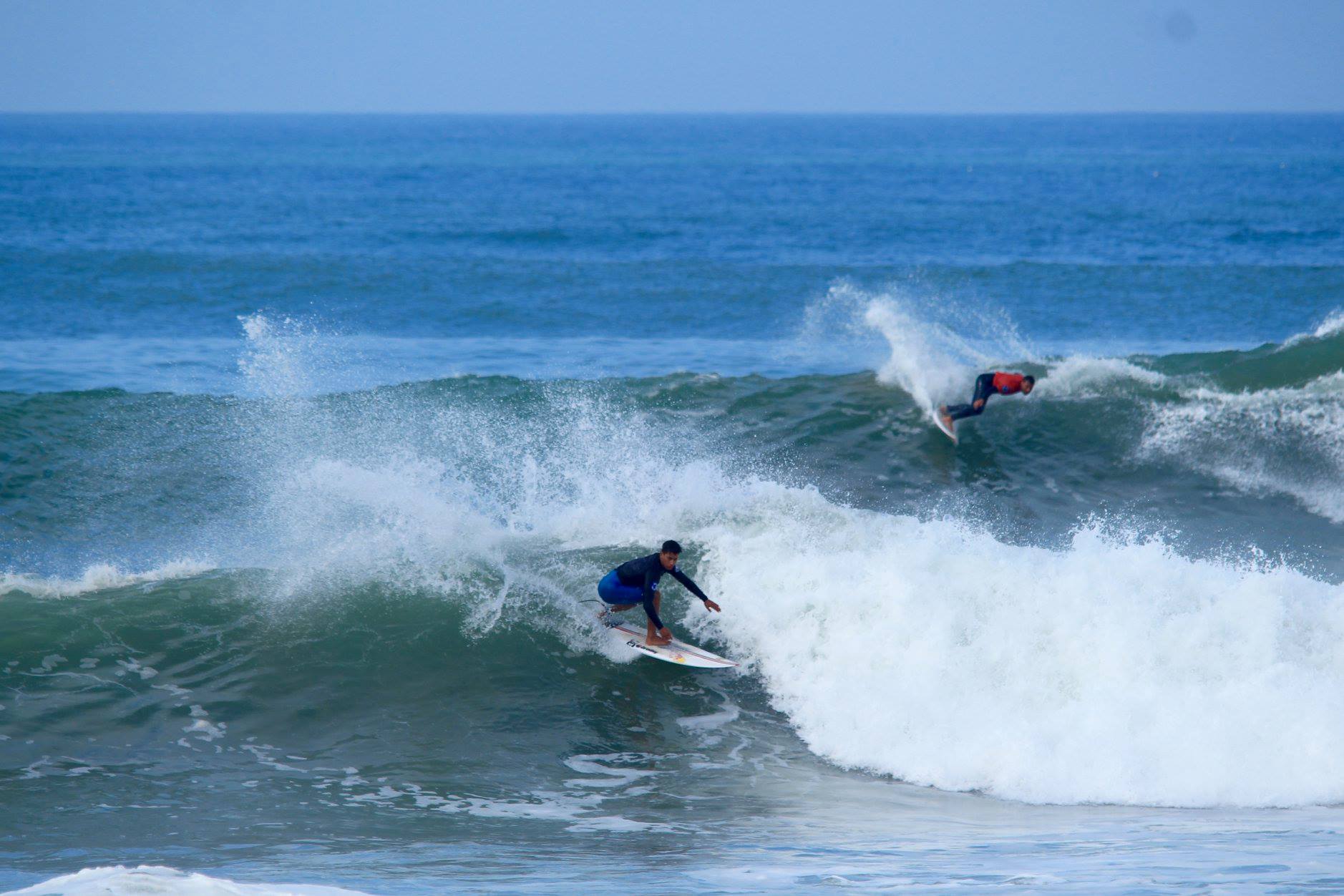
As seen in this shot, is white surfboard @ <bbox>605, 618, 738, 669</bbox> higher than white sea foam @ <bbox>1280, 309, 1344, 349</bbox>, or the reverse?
white sea foam @ <bbox>1280, 309, 1344, 349</bbox>

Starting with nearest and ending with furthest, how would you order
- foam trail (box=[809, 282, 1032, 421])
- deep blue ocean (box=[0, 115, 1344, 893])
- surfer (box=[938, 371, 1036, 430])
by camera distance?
1. deep blue ocean (box=[0, 115, 1344, 893])
2. surfer (box=[938, 371, 1036, 430])
3. foam trail (box=[809, 282, 1032, 421])

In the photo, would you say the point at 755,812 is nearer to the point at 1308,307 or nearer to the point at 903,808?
the point at 903,808

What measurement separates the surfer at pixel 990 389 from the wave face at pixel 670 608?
596mm

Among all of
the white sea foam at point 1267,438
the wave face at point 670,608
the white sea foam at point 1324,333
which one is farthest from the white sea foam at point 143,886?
the white sea foam at point 1324,333

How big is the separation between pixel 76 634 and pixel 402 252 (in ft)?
92.9

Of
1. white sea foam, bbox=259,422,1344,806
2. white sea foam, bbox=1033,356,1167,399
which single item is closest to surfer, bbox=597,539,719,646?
white sea foam, bbox=259,422,1344,806

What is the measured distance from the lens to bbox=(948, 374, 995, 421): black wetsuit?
54.3 feet

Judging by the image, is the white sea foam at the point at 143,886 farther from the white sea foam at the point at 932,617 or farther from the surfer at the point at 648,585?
the white sea foam at the point at 932,617

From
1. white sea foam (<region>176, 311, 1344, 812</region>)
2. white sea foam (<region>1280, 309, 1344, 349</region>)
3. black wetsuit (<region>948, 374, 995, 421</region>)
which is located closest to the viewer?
white sea foam (<region>176, 311, 1344, 812</region>)

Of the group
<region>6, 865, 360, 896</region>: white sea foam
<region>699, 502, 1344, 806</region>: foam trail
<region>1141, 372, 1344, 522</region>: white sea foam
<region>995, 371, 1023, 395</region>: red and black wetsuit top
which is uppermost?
<region>995, 371, 1023, 395</region>: red and black wetsuit top

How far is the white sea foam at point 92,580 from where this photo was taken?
11.1 meters

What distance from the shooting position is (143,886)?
214 inches

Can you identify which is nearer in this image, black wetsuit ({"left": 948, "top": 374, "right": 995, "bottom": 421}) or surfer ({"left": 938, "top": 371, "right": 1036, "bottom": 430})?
surfer ({"left": 938, "top": 371, "right": 1036, "bottom": 430})

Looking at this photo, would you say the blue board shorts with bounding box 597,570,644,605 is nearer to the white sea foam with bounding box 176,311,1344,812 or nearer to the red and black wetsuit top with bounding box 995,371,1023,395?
the white sea foam with bounding box 176,311,1344,812
